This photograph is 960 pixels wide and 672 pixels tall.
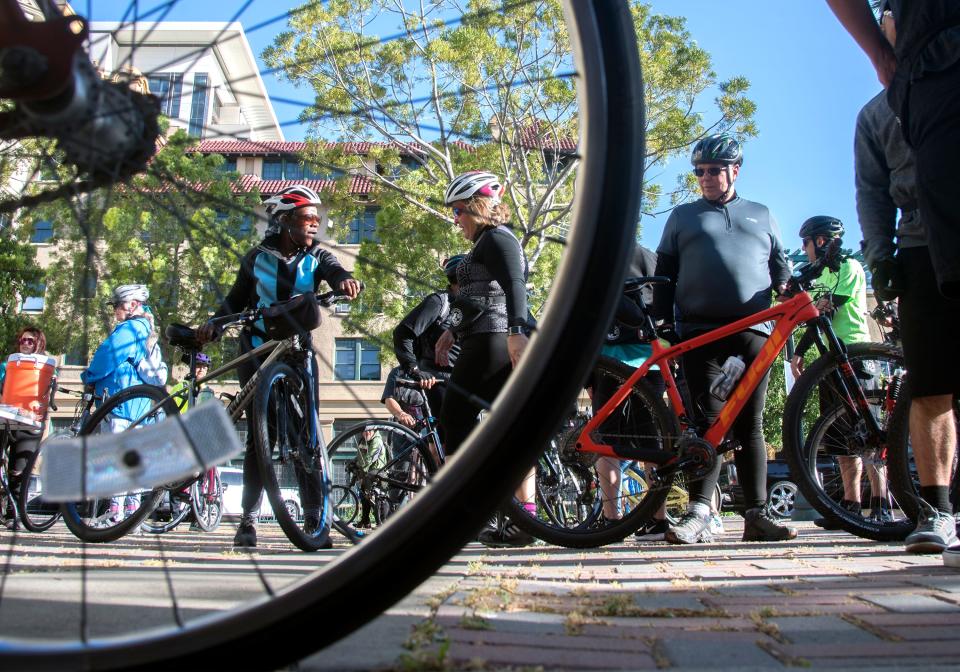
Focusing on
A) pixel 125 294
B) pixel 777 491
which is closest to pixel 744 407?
pixel 125 294

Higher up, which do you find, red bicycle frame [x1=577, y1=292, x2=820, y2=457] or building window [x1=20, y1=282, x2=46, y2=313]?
building window [x1=20, y1=282, x2=46, y2=313]

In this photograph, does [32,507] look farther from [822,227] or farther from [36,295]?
[822,227]

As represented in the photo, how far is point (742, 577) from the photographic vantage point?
249cm

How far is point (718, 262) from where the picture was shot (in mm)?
4301

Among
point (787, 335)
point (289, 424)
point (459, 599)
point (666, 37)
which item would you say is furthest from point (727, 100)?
point (459, 599)

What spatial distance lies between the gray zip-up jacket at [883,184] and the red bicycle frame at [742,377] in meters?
0.60

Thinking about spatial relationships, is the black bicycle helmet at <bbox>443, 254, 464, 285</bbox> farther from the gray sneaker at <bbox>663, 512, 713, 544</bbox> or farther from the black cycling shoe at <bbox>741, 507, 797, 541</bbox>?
the black cycling shoe at <bbox>741, 507, 797, 541</bbox>

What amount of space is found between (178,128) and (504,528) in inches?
122

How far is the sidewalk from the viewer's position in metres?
1.35

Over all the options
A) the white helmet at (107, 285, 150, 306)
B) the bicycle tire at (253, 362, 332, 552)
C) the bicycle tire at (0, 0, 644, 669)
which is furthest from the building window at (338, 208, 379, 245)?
the bicycle tire at (0, 0, 644, 669)

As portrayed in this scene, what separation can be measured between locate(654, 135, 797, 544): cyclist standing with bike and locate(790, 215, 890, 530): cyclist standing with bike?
268 mm

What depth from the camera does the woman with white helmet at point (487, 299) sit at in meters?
3.73

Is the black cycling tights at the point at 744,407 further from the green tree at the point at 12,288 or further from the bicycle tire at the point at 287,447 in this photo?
the green tree at the point at 12,288

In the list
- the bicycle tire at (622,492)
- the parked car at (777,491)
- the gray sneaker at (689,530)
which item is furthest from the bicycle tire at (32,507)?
the parked car at (777,491)
